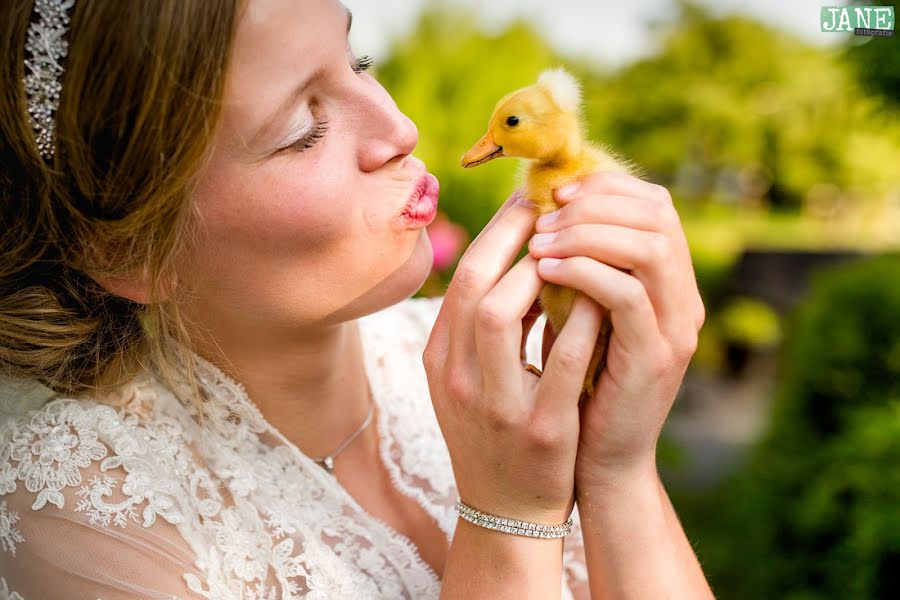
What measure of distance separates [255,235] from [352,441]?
71cm

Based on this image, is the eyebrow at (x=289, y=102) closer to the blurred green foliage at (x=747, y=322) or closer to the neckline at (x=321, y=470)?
the neckline at (x=321, y=470)

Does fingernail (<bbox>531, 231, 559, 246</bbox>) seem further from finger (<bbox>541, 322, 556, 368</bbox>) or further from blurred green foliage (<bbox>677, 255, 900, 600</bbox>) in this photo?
blurred green foliage (<bbox>677, 255, 900, 600</bbox>)

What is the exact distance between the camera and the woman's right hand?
1.15 meters

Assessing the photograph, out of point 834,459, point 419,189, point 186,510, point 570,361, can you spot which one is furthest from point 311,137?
point 834,459

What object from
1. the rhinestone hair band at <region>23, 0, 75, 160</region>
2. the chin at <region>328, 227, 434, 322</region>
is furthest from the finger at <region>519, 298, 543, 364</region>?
the rhinestone hair band at <region>23, 0, 75, 160</region>

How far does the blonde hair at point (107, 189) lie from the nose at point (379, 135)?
25 centimetres

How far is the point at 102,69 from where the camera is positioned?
123 cm

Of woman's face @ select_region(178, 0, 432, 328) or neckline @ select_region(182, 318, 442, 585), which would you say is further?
neckline @ select_region(182, 318, 442, 585)

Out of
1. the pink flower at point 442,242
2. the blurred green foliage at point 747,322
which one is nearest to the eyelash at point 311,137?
the pink flower at point 442,242

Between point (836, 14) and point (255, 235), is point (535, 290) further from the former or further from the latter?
point (836, 14)

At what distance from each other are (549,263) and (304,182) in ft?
1.47

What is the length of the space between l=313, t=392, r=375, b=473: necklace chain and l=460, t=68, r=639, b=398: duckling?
0.69 meters

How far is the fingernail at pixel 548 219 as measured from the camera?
3.97 feet

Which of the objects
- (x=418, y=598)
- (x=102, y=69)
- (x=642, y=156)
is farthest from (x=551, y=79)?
(x=642, y=156)
